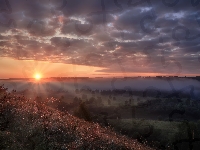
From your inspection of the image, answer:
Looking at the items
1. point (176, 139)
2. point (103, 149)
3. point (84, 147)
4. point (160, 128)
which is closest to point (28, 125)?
point (84, 147)

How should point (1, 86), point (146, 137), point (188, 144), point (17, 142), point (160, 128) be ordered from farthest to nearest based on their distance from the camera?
point (160, 128) → point (146, 137) → point (188, 144) → point (1, 86) → point (17, 142)

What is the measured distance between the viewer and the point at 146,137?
63.2 meters

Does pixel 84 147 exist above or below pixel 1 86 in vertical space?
below

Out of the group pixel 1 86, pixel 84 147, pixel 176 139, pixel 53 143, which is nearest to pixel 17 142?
pixel 53 143

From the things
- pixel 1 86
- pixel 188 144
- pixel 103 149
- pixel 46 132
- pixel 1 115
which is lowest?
pixel 188 144

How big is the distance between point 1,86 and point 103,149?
17.9m

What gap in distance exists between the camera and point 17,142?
1431 cm

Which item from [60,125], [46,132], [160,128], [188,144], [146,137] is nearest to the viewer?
[46,132]

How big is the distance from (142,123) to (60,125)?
59128mm

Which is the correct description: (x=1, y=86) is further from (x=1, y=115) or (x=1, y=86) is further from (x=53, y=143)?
(x=53, y=143)

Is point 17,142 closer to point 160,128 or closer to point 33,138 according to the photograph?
point 33,138

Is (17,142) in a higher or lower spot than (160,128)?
higher

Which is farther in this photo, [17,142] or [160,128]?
[160,128]

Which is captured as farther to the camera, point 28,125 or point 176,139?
point 176,139
